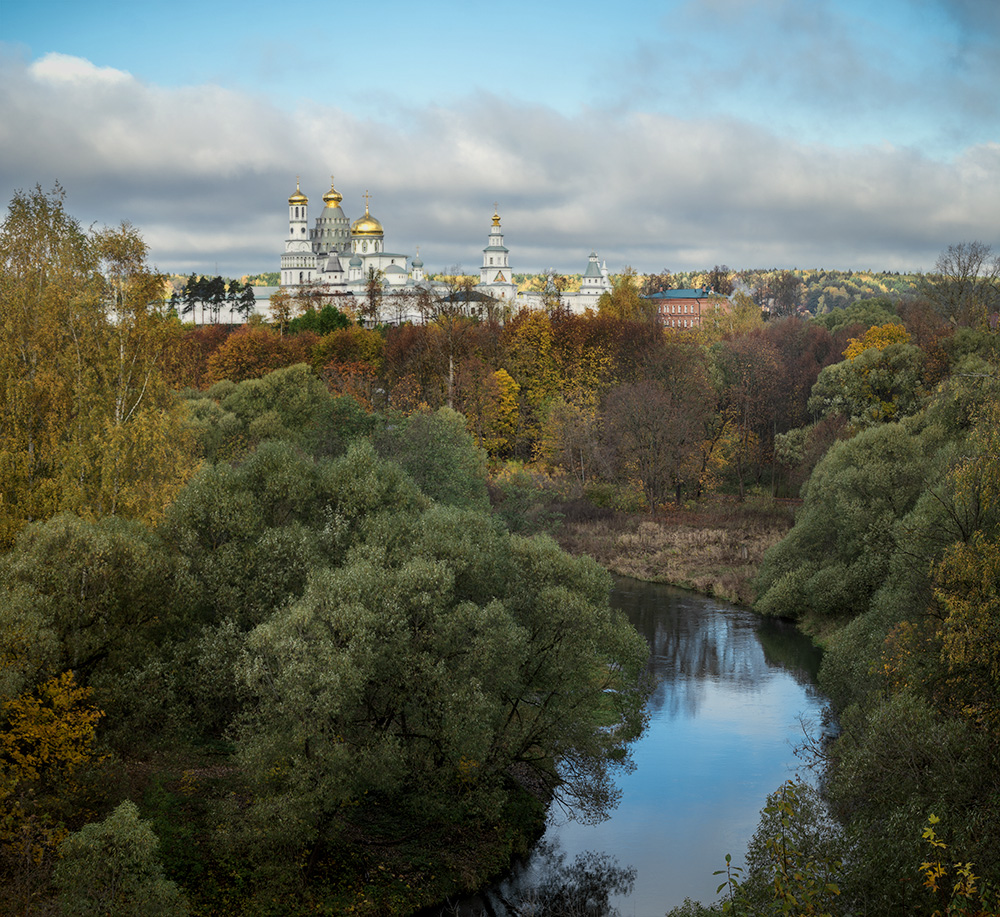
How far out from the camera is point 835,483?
34.7 m

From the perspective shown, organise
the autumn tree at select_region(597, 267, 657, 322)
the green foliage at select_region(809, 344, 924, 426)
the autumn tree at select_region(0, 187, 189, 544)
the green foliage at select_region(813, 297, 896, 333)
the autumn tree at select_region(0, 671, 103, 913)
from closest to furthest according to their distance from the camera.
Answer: the autumn tree at select_region(0, 671, 103, 913) → the autumn tree at select_region(0, 187, 189, 544) → the green foliage at select_region(809, 344, 924, 426) → the green foliage at select_region(813, 297, 896, 333) → the autumn tree at select_region(597, 267, 657, 322)

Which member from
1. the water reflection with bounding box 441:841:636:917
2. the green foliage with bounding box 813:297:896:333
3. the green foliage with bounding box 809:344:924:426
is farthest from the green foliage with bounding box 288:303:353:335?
the water reflection with bounding box 441:841:636:917

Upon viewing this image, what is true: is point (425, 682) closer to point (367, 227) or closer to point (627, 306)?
point (627, 306)

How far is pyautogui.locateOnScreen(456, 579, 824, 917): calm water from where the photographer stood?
66.7 feet

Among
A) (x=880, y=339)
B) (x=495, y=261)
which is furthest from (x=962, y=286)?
(x=495, y=261)

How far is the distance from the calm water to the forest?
3.09ft

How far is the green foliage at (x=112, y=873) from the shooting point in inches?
541

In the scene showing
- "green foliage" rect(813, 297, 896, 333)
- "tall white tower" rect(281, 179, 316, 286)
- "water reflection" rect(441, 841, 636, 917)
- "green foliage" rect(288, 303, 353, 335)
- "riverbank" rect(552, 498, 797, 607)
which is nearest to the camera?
"water reflection" rect(441, 841, 636, 917)

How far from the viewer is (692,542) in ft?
156

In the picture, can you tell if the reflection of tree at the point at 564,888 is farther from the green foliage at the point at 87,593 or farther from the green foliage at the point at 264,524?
the green foliage at the point at 87,593

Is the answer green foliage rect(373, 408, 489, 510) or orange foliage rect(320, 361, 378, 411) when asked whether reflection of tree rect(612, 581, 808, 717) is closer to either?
green foliage rect(373, 408, 489, 510)

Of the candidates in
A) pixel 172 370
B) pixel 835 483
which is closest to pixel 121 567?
pixel 172 370

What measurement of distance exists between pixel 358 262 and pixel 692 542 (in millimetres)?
96779

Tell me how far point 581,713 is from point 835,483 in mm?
17565
